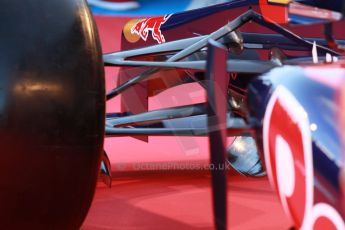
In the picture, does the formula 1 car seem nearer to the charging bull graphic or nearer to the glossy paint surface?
the glossy paint surface

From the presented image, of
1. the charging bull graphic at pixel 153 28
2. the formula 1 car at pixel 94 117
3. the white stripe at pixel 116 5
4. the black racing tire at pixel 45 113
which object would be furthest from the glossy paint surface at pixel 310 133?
the white stripe at pixel 116 5

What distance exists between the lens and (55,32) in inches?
46.3

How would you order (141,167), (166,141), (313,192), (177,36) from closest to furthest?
(313,192) → (177,36) → (141,167) → (166,141)

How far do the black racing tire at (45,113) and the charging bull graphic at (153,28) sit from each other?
189 centimetres

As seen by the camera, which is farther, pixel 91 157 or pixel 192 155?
pixel 192 155

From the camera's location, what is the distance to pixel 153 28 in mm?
3154

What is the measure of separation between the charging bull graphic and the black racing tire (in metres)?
1.89

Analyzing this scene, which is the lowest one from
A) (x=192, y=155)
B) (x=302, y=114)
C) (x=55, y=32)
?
(x=192, y=155)

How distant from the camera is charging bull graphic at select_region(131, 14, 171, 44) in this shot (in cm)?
310

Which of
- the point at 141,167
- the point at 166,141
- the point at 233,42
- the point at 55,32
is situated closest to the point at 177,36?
the point at 141,167

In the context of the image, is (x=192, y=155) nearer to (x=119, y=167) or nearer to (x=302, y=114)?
→ (x=119, y=167)

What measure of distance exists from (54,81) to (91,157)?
19 centimetres

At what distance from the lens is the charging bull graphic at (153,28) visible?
310 centimetres

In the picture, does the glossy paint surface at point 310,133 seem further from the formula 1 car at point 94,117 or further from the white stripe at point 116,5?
the white stripe at point 116,5
